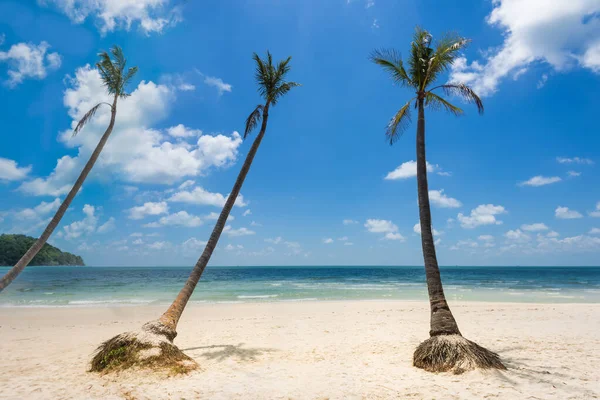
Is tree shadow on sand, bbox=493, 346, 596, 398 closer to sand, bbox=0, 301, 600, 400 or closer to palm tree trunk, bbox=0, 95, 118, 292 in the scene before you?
sand, bbox=0, 301, 600, 400

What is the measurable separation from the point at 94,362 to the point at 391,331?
30.6 feet

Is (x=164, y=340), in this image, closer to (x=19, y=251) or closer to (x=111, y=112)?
(x=111, y=112)

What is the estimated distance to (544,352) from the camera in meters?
8.70

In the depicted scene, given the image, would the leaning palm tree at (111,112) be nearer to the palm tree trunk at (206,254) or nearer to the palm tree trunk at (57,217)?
the palm tree trunk at (57,217)

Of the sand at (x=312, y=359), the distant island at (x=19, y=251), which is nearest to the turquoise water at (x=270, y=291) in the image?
the sand at (x=312, y=359)

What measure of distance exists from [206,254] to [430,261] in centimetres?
591

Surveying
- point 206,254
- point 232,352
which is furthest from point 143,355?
point 206,254

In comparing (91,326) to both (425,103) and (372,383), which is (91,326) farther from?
(425,103)

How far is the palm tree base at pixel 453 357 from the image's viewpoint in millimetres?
6809

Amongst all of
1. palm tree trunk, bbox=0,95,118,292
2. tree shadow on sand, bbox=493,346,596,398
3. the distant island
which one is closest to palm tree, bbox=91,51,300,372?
palm tree trunk, bbox=0,95,118,292

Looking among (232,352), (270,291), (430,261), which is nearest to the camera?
(430,261)

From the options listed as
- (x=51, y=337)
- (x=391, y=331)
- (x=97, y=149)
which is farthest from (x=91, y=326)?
(x=391, y=331)

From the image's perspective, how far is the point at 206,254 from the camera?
9.34 m

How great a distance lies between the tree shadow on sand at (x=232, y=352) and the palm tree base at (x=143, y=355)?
→ 4.38 ft
